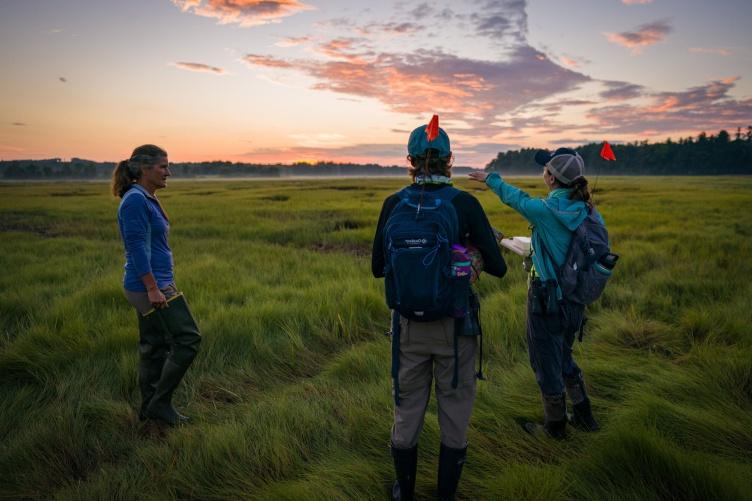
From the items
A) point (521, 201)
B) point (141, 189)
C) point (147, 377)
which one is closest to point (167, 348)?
point (147, 377)

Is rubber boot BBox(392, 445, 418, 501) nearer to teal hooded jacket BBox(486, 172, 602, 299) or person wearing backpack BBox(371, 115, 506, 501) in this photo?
person wearing backpack BBox(371, 115, 506, 501)

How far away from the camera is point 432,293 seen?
2174 millimetres

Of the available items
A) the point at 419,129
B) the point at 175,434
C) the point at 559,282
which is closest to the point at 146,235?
the point at 175,434

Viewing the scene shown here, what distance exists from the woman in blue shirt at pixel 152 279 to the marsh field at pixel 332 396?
1.48ft

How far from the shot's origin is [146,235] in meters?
Answer: 3.31

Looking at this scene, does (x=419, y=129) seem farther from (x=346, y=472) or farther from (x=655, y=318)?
(x=655, y=318)

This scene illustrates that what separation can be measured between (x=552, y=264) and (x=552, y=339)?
0.56 metres

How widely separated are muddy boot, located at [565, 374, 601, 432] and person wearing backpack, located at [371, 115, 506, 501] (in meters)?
1.34

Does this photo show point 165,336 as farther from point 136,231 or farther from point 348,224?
point 348,224

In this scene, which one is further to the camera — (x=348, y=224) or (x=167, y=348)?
(x=348, y=224)

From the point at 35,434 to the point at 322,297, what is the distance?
4017mm

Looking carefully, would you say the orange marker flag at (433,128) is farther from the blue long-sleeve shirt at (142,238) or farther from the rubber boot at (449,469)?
the blue long-sleeve shirt at (142,238)

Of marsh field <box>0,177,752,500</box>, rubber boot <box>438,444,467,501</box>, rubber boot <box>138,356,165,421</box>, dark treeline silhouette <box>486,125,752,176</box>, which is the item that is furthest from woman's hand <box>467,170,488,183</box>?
dark treeline silhouette <box>486,125,752,176</box>

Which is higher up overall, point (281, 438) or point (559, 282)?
point (559, 282)
